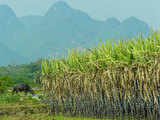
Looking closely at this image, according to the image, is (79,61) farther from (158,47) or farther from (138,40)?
(158,47)

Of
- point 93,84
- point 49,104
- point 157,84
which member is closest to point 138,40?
point 157,84

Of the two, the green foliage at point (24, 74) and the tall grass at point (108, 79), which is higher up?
the green foliage at point (24, 74)

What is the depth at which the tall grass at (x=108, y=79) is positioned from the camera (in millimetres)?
9539

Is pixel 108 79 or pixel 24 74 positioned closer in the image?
pixel 108 79

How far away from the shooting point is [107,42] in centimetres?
1153

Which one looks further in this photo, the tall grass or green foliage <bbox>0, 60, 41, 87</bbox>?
green foliage <bbox>0, 60, 41, 87</bbox>

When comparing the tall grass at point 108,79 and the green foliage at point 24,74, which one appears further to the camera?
the green foliage at point 24,74

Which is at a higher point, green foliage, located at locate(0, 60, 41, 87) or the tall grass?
green foliage, located at locate(0, 60, 41, 87)

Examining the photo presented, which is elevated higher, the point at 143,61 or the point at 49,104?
the point at 143,61

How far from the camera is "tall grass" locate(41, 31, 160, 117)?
954 centimetres

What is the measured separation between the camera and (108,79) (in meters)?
10.7

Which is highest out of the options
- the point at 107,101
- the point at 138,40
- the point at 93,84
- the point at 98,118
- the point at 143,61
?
the point at 138,40

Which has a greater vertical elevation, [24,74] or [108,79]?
[24,74]

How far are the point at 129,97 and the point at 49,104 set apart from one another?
5673 millimetres
